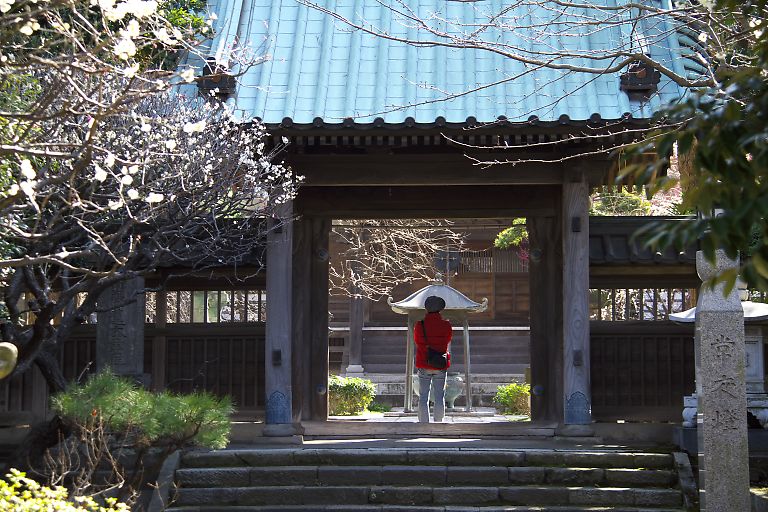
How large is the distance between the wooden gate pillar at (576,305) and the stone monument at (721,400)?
338 cm

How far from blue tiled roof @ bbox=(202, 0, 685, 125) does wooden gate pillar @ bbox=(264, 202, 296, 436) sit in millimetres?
1516

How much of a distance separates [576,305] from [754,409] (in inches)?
93.7

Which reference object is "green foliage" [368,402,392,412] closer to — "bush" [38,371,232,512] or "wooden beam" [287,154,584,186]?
"wooden beam" [287,154,584,186]

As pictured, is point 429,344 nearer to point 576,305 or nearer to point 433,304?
point 433,304

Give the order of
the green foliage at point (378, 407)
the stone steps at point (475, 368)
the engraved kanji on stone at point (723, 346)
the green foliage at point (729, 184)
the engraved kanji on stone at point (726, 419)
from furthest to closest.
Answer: the stone steps at point (475, 368), the green foliage at point (378, 407), the engraved kanji on stone at point (723, 346), the engraved kanji on stone at point (726, 419), the green foliage at point (729, 184)

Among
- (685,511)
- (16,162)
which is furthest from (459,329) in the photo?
(16,162)

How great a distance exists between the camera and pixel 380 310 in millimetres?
31891

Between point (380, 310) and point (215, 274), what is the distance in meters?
17.3

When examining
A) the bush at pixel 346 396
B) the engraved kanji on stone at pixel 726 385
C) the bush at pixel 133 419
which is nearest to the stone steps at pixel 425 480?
the bush at pixel 133 419

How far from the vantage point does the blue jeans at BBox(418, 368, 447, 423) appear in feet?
49.6

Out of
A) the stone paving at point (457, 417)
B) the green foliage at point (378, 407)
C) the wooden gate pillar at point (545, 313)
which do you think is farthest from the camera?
the green foliage at point (378, 407)

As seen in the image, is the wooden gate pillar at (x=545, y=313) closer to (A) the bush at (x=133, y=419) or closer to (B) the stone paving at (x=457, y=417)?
(B) the stone paving at (x=457, y=417)

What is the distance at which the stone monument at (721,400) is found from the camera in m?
9.56

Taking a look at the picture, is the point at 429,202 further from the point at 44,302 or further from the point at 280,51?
the point at 44,302
